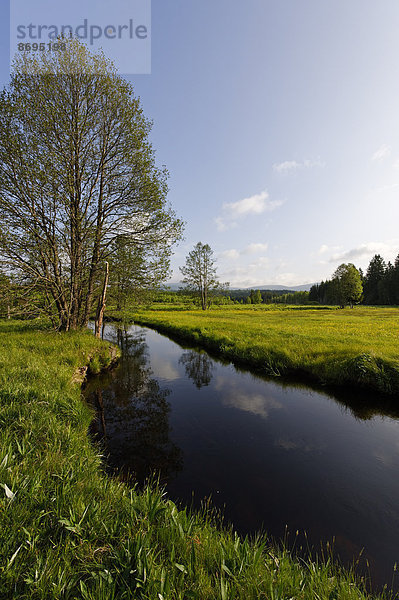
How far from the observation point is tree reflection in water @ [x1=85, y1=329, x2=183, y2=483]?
5.82 metres

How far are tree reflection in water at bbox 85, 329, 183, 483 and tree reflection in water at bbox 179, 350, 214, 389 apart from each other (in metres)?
2.09

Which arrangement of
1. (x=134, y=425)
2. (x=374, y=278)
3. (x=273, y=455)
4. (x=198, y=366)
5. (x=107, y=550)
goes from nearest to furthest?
(x=107, y=550), (x=273, y=455), (x=134, y=425), (x=198, y=366), (x=374, y=278)

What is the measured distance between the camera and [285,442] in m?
6.79

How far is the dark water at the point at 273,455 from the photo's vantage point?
427cm

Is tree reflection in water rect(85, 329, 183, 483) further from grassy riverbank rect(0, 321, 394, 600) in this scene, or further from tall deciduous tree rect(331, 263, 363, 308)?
tall deciduous tree rect(331, 263, 363, 308)

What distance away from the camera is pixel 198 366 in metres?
15.2

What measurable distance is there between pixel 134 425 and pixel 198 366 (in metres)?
7.67

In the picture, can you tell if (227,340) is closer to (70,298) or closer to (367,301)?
(70,298)

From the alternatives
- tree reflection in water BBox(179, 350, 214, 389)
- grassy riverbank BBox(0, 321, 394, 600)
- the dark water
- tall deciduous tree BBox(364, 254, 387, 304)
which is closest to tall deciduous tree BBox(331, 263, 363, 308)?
tall deciduous tree BBox(364, 254, 387, 304)

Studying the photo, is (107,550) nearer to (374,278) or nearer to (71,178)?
(71,178)

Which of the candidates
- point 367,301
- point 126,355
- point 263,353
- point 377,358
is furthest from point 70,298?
point 367,301

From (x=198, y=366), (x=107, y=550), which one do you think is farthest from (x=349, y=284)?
(x=107, y=550)

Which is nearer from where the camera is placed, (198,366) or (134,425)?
(134,425)

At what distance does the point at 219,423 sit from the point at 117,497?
4.99 meters
